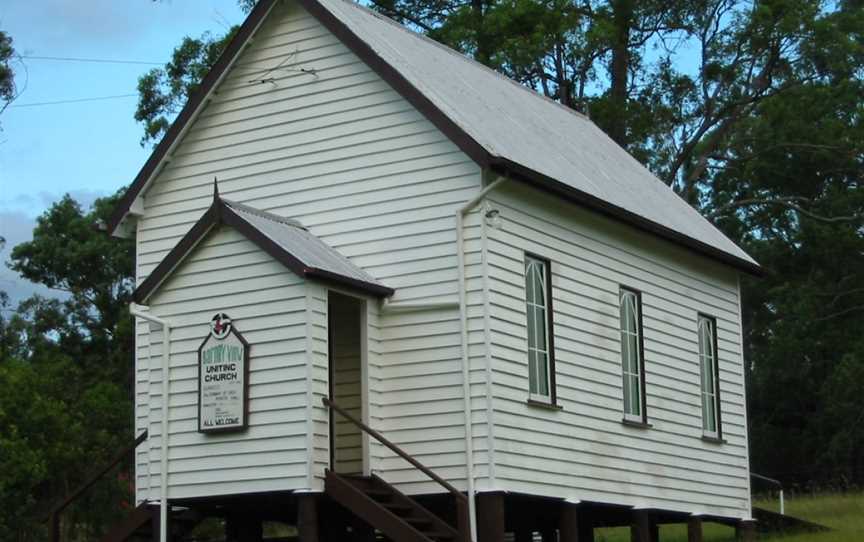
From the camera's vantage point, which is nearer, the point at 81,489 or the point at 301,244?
the point at 301,244

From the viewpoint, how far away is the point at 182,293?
19.5 m

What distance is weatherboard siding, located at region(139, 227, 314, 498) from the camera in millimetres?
18469

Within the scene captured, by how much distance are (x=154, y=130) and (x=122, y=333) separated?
21.8 feet

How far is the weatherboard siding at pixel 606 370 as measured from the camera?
1972 centimetres

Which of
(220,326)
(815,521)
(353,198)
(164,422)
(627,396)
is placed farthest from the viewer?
(815,521)

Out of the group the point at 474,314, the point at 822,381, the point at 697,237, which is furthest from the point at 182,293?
the point at 822,381

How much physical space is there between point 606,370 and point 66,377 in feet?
80.9

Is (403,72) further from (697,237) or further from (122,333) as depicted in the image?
(122,333)

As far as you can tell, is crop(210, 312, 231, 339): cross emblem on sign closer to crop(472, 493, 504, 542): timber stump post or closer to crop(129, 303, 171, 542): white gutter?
crop(129, 303, 171, 542): white gutter

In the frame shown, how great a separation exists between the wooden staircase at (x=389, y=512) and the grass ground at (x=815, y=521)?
27.9 feet

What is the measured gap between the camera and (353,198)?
67.9 ft

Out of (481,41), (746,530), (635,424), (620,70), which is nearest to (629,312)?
(635,424)

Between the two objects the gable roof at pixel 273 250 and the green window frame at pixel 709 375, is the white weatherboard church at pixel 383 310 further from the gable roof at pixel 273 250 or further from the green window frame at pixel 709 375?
the green window frame at pixel 709 375

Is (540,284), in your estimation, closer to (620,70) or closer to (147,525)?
(147,525)
